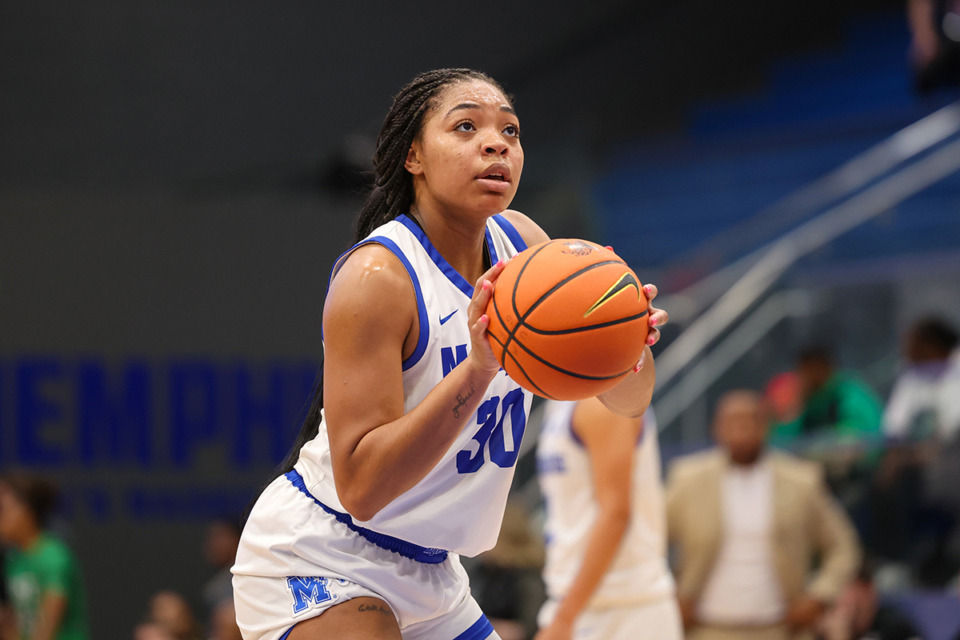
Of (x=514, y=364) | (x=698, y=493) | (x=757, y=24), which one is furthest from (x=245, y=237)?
(x=514, y=364)

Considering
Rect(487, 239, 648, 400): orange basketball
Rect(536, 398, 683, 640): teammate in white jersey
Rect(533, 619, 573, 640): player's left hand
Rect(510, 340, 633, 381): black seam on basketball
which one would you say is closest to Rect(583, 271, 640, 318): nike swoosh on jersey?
Rect(487, 239, 648, 400): orange basketball

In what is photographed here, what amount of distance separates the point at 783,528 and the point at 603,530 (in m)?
1.59

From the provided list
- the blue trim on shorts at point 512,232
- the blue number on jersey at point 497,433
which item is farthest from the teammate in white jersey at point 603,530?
the blue number on jersey at point 497,433

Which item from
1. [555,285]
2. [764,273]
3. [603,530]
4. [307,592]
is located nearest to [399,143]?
[555,285]

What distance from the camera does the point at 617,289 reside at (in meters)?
2.41

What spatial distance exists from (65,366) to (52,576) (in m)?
3.09

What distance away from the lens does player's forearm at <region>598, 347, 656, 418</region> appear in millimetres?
2926

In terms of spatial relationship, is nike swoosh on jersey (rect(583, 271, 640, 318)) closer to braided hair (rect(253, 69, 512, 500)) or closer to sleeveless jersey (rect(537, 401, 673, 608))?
braided hair (rect(253, 69, 512, 500))

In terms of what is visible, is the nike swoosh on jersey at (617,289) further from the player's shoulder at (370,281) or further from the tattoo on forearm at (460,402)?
the player's shoulder at (370,281)

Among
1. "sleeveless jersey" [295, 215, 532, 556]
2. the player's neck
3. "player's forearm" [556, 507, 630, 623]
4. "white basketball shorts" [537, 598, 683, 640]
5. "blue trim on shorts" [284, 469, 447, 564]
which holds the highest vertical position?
the player's neck

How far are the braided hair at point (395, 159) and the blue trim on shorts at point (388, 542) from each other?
0.63ft

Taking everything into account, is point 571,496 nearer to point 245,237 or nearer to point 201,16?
point 245,237

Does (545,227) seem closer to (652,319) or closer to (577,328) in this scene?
(652,319)

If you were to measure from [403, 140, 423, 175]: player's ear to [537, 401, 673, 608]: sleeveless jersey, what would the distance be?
179 cm
